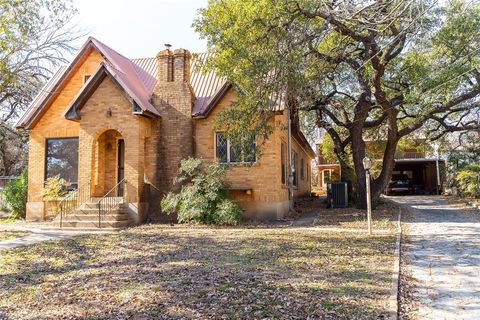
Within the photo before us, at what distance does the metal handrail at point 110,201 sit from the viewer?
14620mm

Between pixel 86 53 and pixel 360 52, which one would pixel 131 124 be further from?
pixel 360 52

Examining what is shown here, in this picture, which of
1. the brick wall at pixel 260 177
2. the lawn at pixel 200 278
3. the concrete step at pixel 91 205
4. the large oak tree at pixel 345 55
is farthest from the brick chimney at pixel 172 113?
the lawn at pixel 200 278

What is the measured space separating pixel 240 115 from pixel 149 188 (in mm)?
5900

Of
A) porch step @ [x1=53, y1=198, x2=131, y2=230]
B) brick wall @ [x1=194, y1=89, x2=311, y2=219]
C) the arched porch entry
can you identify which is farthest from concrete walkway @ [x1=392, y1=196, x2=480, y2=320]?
the arched porch entry

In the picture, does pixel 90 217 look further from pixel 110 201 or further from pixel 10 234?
pixel 10 234

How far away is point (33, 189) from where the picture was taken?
17469mm

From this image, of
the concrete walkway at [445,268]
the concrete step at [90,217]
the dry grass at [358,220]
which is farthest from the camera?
the concrete step at [90,217]

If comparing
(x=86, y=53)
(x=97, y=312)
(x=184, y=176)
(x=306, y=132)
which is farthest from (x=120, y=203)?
(x=306, y=132)

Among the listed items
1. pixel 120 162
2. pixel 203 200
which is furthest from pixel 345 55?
pixel 120 162

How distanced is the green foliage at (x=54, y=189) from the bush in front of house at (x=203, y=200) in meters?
4.98

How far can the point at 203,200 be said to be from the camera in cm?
1420

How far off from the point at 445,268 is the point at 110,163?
1369 centimetres

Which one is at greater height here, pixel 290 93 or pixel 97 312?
pixel 290 93

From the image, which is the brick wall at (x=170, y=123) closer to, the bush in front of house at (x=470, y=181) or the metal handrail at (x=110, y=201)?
the metal handrail at (x=110, y=201)
